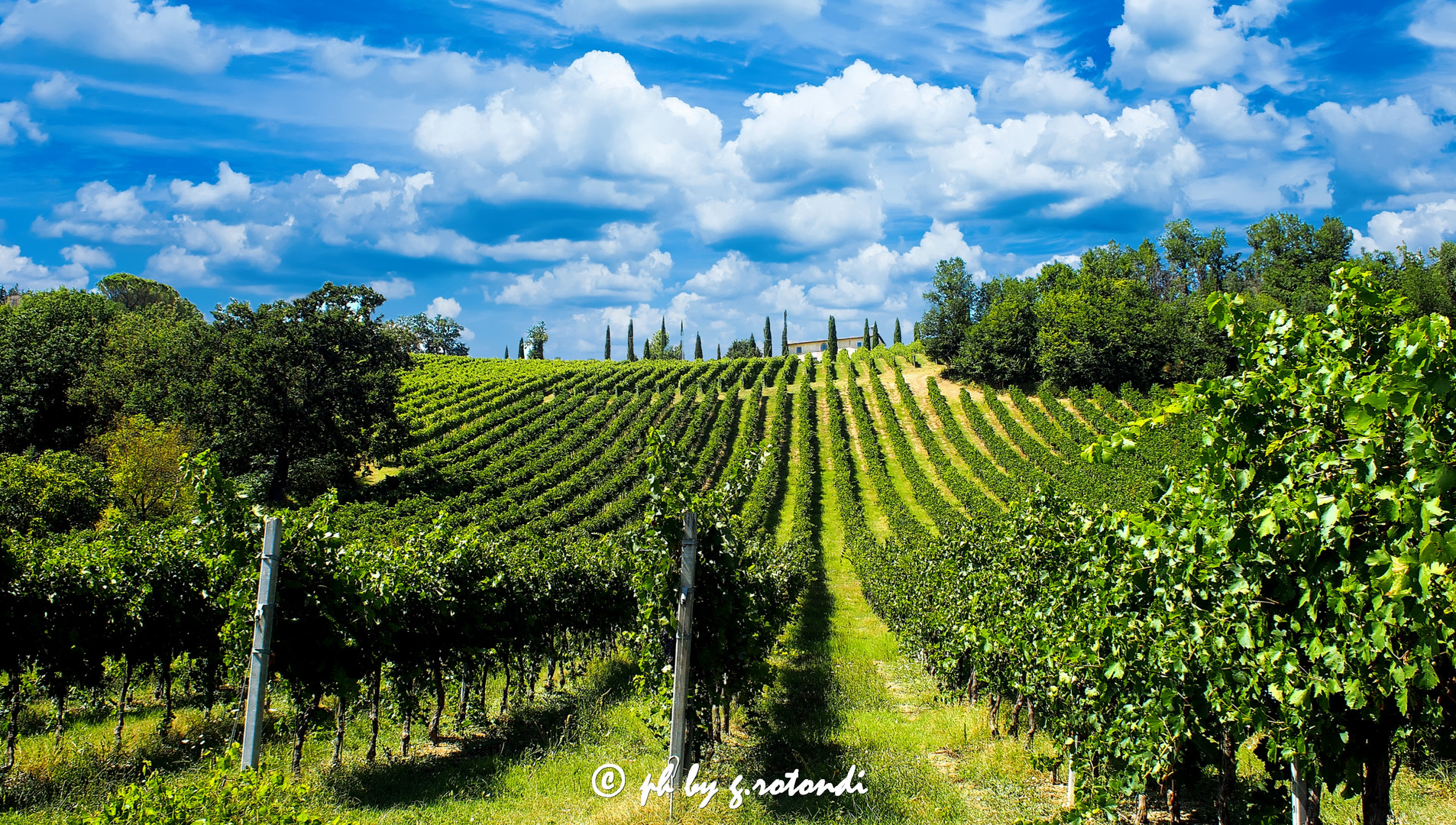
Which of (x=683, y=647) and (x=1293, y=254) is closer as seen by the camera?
(x=683, y=647)

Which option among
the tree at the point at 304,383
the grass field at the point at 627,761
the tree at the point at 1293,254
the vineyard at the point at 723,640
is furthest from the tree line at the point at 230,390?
the tree at the point at 1293,254

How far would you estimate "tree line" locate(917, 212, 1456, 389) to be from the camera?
62.0 m

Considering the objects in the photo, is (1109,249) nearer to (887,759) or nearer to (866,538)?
(866,538)

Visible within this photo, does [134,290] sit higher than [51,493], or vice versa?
[134,290]

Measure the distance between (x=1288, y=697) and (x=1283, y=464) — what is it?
1124mm

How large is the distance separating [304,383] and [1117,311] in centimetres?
6124

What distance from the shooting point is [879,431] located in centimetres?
5953

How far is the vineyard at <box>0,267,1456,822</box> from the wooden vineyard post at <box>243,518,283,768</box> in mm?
1272

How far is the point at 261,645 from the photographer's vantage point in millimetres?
6184

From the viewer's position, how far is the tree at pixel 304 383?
3288cm

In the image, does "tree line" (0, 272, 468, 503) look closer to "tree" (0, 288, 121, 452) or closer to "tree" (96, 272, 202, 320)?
"tree" (0, 288, 121, 452)

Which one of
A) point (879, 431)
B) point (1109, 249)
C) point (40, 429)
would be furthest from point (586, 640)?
point (1109, 249)

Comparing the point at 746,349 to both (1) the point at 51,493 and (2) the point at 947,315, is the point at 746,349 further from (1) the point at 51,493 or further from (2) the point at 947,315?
(1) the point at 51,493

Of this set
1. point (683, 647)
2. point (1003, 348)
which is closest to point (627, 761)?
point (683, 647)
